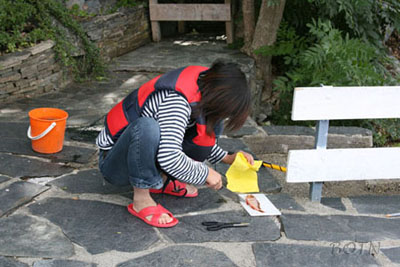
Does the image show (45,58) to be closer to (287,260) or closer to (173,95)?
(173,95)

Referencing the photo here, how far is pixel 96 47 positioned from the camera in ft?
19.4

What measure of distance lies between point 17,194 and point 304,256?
1.63 meters

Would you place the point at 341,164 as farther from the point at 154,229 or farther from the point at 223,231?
the point at 154,229

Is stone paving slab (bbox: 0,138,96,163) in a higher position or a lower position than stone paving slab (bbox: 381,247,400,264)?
higher

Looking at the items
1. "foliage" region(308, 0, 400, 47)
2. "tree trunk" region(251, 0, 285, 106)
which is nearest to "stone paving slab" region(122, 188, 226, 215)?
"foliage" region(308, 0, 400, 47)

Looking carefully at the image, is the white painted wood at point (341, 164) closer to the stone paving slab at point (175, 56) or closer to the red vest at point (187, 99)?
the red vest at point (187, 99)

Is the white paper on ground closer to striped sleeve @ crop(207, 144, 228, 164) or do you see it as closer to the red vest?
striped sleeve @ crop(207, 144, 228, 164)

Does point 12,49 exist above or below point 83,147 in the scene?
above

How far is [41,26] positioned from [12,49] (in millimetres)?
666

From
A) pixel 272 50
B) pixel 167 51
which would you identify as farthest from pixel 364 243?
pixel 167 51

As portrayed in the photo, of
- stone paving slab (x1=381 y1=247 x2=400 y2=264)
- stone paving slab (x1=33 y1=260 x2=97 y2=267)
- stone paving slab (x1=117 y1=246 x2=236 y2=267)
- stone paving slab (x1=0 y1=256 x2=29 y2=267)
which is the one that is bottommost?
stone paving slab (x1=381 y1=247 x2=400 y2=264)

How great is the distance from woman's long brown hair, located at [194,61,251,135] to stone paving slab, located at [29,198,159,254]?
27.3 inches

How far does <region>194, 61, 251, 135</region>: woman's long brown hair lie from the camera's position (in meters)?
2.30

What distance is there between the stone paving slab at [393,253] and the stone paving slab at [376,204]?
0.44 metres
